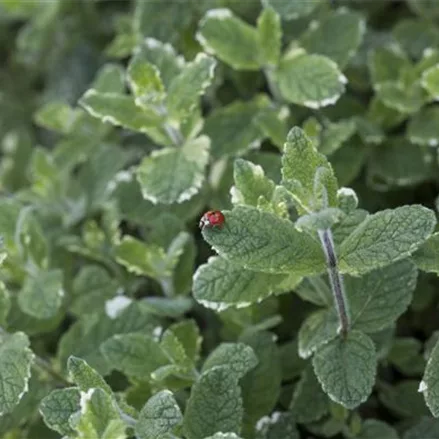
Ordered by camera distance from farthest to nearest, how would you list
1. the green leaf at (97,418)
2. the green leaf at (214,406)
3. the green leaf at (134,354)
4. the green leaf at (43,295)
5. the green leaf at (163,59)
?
the green leaf at (163,59) < the green leaf at (43,295) < the green leaf at (134,354) < the green leaf at (214,406) < the green leaf at (97,418)

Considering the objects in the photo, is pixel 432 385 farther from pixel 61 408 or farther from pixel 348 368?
pixel 61 408

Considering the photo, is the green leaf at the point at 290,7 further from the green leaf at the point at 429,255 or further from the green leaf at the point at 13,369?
the green leaf at the point at 13,369

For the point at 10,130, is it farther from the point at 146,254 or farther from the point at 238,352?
the point at 238,352

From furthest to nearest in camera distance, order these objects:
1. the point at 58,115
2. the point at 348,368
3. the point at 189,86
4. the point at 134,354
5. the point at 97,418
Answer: the point at 58,115, the point at 189,86, the point at 134,354, the point at 348,368, the point at 97,418

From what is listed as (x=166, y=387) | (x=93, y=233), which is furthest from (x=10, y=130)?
(x=166, y=387)

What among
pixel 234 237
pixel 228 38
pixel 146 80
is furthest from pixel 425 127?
pixel 234 237

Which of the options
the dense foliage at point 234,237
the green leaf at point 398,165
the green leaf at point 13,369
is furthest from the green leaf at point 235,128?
the green leaf at point 13,369
